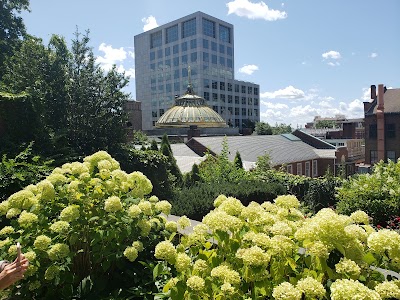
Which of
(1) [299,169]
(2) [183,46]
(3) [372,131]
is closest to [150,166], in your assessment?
(1) [299,169]

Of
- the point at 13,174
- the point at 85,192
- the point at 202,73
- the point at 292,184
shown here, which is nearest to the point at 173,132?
the point at 202,73

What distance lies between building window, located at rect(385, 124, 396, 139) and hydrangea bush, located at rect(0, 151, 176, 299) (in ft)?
144

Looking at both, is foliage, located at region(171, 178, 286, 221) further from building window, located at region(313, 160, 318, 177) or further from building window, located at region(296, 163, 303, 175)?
building window, located at region(313, 160, 318, 177)

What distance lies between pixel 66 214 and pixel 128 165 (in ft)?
40.0

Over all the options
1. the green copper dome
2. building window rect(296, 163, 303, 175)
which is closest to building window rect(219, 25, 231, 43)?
the green copper dome

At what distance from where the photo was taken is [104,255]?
2963 mm

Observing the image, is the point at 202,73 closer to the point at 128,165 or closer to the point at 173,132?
the point at 173,132

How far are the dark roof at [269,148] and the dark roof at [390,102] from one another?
7.58 meters

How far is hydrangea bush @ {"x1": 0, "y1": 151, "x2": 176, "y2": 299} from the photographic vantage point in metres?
2.93

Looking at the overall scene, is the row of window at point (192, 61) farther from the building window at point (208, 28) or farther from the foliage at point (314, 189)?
the foliage at point (314, 189)

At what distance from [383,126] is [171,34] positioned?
2658 inches

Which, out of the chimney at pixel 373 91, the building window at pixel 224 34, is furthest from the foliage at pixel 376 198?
the building window at pixel 224 34

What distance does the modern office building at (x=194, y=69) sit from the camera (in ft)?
285

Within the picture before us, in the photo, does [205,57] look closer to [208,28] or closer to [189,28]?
[208,28]
